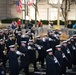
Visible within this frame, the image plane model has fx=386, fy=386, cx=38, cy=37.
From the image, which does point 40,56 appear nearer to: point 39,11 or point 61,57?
point 61,57

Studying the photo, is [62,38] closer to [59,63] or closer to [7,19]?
[59,63]

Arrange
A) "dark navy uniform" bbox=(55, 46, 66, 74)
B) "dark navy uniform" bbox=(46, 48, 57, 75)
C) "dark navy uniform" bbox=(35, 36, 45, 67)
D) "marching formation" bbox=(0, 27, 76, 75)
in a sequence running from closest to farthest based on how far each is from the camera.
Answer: "dark navy uniform" bbox=(46, 48, 57, 75) → "marching formation" bbox=(0, 27, 76, 75) → "dark navy uniform" bbox=(55, 46, 66, 74) → "dark navy uniform" bbox=(35, 36, 45, 67)

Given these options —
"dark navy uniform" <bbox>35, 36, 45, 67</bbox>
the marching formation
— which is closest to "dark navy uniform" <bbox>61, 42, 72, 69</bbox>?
the marching formation

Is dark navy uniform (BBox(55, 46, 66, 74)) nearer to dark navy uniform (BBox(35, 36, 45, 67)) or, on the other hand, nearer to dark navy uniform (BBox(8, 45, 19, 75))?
dark navy uniform (BBox(8, 45, 19, 75))

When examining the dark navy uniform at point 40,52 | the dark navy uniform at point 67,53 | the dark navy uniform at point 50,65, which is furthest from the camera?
the dark navy uniform at point 40,52

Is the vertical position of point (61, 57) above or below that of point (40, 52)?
above

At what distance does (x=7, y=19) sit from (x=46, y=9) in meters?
7.04

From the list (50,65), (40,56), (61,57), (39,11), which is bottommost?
(40,56)

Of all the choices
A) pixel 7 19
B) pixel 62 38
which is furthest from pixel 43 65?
pixel 7 19

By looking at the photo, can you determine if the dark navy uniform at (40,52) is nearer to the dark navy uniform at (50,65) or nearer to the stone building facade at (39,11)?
the dark navy uniform at (50,65)

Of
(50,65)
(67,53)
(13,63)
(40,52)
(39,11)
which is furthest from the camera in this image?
(39,11)

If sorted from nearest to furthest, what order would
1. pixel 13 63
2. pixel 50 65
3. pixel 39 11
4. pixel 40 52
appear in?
pixel 50 65
pixel 13 63
pixel 40 52
pixel 39 11

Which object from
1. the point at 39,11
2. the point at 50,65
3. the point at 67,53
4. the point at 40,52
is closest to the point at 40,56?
the point at 40,52

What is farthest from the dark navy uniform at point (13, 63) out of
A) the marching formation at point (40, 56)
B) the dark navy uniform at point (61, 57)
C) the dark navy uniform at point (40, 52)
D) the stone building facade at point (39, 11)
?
the stone building facade at point (39, 11)
